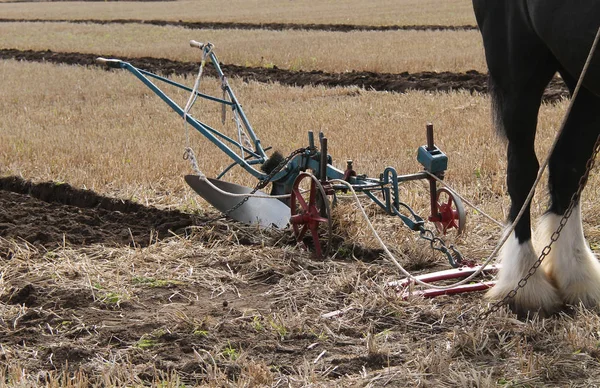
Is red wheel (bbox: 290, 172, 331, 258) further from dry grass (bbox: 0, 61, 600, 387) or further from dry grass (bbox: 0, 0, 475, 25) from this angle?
dry grass (bbox: 0, 0, 475, 25)

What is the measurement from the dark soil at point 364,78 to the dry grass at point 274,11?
11.1 meters

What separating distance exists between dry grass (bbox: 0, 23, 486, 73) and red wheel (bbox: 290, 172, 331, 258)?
10338mm

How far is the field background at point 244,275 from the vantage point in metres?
3.84

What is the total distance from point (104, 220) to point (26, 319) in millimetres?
2140

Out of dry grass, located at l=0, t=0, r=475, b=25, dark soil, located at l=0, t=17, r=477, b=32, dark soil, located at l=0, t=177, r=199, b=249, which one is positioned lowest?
dark soil, located at l=0, t=177, r=199, b=249

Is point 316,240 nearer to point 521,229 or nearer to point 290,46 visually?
point 521,229

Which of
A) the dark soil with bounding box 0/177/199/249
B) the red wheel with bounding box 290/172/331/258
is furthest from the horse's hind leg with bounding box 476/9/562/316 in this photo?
the dark soil with bounding box 0/177/199/249

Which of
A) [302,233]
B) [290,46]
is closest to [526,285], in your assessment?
[302,233]

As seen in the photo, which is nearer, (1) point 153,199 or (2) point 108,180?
(1) point 153,199

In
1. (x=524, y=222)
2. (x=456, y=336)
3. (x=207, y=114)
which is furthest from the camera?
(x=207, y=114)

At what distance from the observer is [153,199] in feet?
23.7

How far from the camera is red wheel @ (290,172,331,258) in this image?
537cm

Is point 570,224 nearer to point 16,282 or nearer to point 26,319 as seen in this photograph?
point 26,319

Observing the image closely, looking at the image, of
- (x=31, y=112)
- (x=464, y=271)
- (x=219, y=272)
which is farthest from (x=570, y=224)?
(x=31, y=112)
